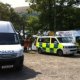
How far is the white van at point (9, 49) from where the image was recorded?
41.9ft

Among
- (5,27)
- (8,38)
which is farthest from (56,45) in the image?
(8,38)

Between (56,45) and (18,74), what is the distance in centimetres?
1020

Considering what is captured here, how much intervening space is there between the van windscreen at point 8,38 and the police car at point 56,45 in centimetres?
861

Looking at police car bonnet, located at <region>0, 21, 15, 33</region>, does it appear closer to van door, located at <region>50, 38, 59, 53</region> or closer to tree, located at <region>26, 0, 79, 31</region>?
van door, located at <region>50, 38, 59, 53</region>

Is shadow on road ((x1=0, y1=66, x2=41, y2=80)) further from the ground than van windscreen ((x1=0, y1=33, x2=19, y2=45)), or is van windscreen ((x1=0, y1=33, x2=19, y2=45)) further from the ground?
van windscreen ((x1=0, y1=33, x2=19, y2=45))

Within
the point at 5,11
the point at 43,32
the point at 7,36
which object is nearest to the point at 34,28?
the point at 43,32

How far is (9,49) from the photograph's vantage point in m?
13.0

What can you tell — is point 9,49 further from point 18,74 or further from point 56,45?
point 56,45

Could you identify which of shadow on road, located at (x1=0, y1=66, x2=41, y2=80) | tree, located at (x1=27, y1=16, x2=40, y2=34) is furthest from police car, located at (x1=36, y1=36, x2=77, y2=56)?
tree, located at (x1=27, y1=16, x2=40, y2=34)

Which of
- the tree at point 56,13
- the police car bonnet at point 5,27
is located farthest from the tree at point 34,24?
the police car bonnet at point 5,27

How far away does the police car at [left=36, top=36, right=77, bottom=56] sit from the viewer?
73.6 ft

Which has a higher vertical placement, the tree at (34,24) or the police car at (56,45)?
the tree at (34,24)

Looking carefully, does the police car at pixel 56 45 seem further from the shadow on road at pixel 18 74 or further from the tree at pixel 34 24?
the tree at pixel 34 24

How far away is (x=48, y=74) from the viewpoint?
13023 millimetres
